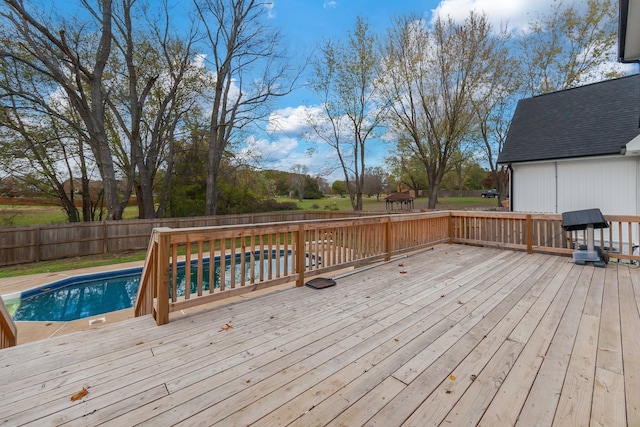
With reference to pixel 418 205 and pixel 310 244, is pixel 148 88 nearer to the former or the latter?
pixel 310 244

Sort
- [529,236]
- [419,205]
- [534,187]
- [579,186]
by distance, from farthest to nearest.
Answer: [419,205], [534,187], [579,186], [529,236]

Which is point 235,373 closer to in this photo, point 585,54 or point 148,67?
point 148,67

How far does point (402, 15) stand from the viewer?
1305 centimetres

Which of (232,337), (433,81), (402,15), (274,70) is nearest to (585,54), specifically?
(433,81)

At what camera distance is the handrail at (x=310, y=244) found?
9.20 ft

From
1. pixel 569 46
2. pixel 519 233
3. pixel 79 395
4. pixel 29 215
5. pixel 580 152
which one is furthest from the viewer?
pixel 569 46

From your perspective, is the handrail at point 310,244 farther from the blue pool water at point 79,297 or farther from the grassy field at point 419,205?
the grassy field at point 419,205

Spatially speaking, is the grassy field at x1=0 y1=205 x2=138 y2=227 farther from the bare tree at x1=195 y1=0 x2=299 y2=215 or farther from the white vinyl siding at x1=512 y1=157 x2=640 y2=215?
the white vinyl siding at x1=512 y1=157 x2=640 y2=215

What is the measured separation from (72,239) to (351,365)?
1098 cm

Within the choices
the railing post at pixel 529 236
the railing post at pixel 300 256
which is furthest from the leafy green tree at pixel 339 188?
the railing post at pixel 300 256

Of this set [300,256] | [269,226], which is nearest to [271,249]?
[269,226]

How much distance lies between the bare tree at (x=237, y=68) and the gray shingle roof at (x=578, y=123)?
408 inches

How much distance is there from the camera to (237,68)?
44.8 feet

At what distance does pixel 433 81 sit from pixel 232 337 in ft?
49.9
